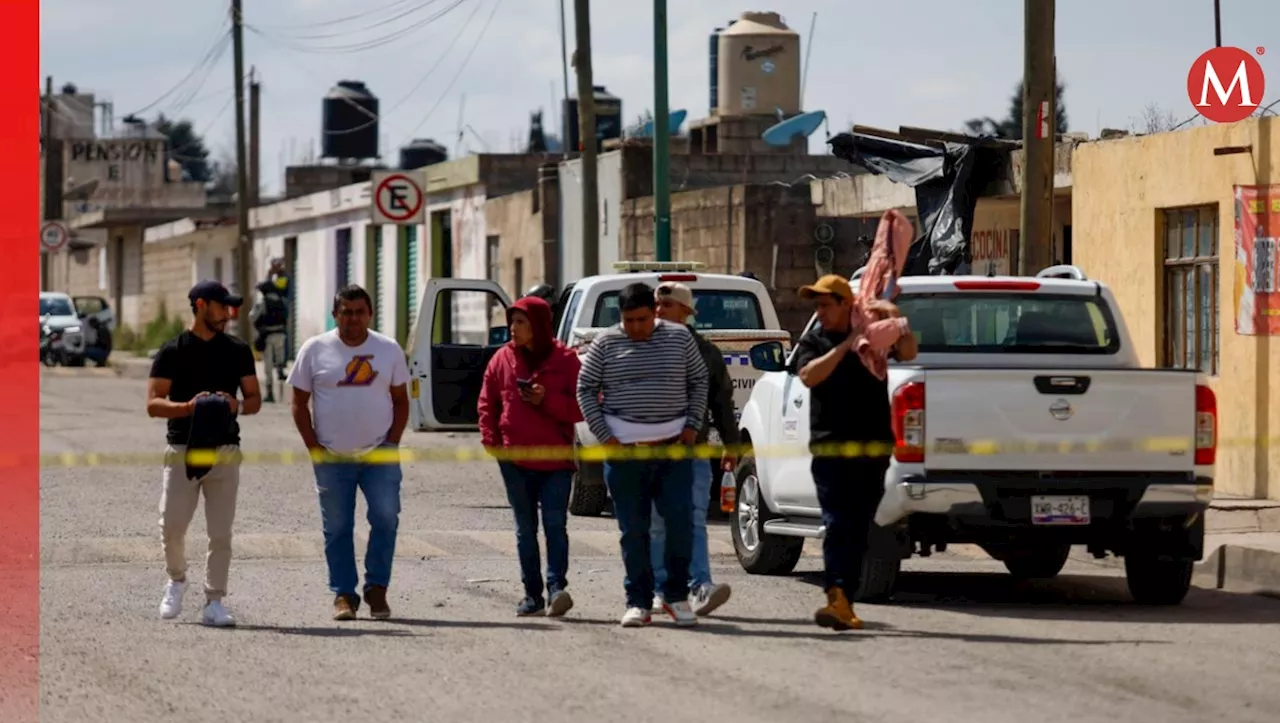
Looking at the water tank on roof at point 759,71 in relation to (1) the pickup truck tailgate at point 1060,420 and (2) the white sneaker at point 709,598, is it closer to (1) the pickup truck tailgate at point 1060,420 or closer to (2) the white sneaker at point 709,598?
(1) the pickup truck tailgate at point 1060,420

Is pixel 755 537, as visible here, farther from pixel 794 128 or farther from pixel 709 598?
pixel 794 128

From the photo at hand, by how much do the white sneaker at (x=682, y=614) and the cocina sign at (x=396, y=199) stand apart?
18.5m

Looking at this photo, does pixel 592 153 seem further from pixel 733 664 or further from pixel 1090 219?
pixel 733 664

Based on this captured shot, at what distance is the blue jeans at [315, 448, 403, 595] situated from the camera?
40.0 feet

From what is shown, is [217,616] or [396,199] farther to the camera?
[396,199]

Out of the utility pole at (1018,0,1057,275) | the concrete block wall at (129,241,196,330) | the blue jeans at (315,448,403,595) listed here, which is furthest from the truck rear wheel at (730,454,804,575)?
the concrete block wall at (129,241,196,330)

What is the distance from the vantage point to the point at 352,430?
476 inches

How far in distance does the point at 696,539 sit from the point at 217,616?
8.31 ft

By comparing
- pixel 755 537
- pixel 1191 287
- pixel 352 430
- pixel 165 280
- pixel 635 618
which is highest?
pixel 165 280

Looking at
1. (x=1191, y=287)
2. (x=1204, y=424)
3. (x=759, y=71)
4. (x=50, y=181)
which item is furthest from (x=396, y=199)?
(x=50, y=181)

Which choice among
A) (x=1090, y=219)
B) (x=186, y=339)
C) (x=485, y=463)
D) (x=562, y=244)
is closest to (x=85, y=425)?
(x=485, y=463)

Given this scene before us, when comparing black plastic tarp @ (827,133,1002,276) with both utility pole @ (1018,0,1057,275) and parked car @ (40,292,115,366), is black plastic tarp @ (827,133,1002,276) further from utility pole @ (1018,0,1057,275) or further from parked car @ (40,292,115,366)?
parked car @ (40,292,115,366)

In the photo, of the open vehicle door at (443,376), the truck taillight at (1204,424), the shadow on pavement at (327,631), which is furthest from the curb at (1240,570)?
the open vehicle door at (443,376)

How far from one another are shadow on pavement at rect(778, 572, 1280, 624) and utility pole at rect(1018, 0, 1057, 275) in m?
4.30
